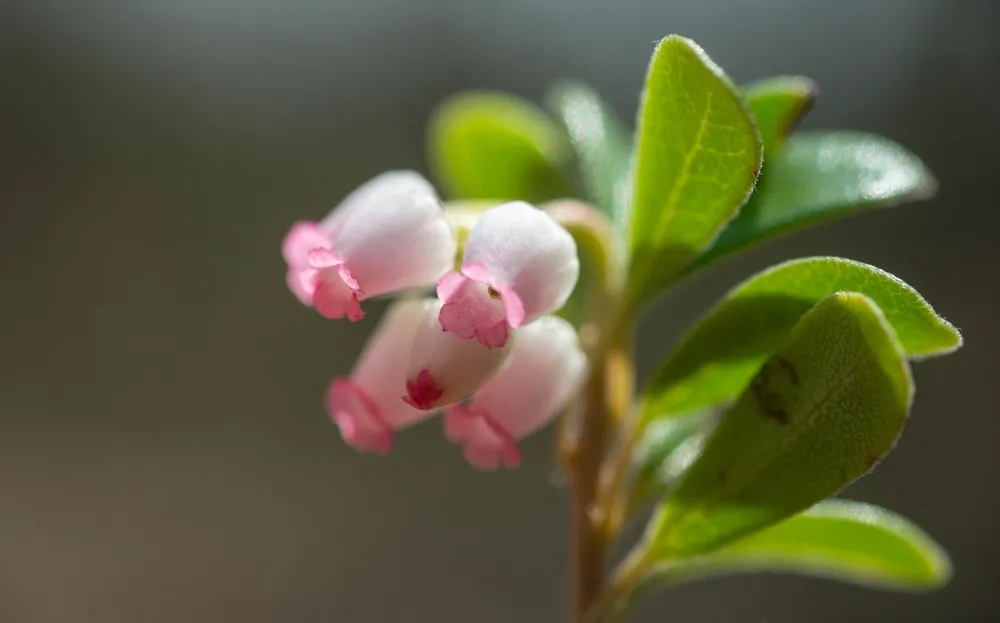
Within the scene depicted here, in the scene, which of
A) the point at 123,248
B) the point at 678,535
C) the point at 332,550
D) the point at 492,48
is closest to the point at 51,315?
the point at 123,248

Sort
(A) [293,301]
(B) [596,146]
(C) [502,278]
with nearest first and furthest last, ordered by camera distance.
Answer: (C) [502,278], (B) [596,146], (A) [293,301]

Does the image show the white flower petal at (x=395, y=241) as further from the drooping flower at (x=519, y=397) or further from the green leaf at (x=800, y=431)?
the green leaf at (x=800, y=431)

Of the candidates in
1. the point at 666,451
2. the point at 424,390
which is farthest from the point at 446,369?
the point at 666,451

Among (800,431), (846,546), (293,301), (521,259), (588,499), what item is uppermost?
(521,259)

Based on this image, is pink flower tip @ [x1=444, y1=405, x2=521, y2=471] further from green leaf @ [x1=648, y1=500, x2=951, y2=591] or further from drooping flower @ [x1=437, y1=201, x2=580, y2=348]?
green leaf @ [x1=648, y1=500, x2=951, y2=591]

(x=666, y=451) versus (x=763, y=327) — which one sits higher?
(x=763, y=327)

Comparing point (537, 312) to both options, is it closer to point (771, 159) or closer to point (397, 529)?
point (771, 159)

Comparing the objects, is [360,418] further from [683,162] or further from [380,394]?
[683,162]
